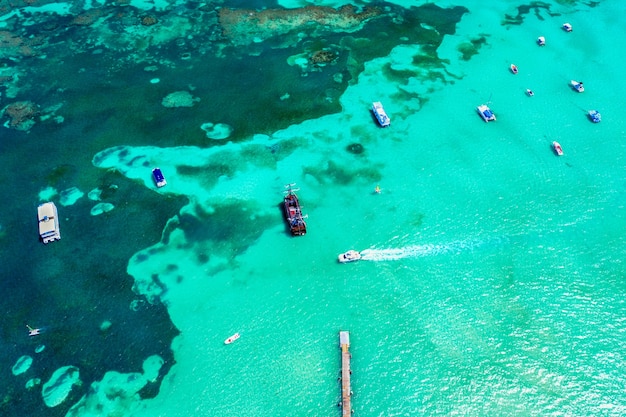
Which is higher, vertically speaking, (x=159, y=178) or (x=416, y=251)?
(x=159, y=178)

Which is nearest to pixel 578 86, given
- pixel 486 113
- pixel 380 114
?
pixel 486 113

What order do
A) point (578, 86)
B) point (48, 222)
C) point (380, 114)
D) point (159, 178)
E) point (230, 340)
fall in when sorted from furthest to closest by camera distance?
point (578, 86), point (380, 114), point (159, 178), point (48, 222), point (230, 340)

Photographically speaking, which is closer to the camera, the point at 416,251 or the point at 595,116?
the point at 416,251

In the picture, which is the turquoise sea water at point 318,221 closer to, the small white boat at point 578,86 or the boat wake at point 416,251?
the boat wake at point 416,251

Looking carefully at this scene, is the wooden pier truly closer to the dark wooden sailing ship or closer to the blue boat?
the dark wooden sailing ship

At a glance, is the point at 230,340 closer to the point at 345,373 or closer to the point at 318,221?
the point at 345,373

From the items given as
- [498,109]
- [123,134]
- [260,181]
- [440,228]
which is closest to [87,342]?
[260,181]
